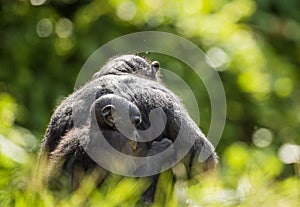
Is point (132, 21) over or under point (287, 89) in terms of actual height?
over

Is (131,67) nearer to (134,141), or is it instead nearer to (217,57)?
(134,141)

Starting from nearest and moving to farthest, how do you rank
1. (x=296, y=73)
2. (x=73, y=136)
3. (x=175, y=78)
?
(x=73, y=136)
(x=175, y=78)
(x=296, y=73)

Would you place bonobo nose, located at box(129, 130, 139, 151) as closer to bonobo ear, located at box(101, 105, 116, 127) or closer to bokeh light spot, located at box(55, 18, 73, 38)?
bonobo ear, located at box(101, 105, 116, 127)

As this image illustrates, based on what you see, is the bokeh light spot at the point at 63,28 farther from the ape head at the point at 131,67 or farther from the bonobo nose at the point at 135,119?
the bonobo nose at the point at 135,119

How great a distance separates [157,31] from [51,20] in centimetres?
41

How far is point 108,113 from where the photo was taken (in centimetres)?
127

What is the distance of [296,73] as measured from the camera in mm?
4051

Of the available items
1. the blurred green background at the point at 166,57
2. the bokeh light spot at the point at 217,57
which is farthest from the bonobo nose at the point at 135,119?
the bokeh light spot at the point at 217,57

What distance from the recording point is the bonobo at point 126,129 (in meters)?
1.30

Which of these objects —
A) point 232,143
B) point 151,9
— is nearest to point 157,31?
point 151,9

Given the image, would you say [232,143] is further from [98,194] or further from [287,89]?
[98,194]

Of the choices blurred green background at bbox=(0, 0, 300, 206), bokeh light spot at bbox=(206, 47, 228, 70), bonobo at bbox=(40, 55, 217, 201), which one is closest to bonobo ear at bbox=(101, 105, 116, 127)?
bonobo at bbox=(40, 55, 217, 201)

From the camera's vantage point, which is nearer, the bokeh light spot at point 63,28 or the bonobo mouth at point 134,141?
the bonobo mouth at point 134,141

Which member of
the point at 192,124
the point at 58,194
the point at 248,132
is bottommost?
the point at 248,132
